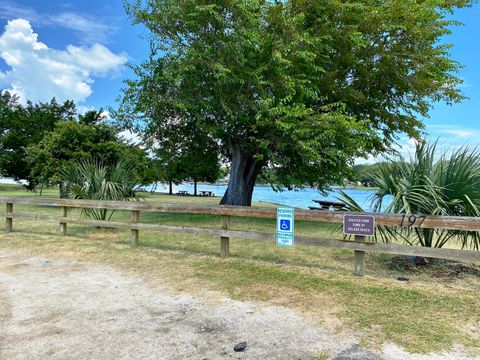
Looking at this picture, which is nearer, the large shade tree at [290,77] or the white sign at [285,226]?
the white sign at [285,226]

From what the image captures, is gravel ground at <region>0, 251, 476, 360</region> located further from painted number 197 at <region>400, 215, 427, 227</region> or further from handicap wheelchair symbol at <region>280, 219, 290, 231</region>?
painted number 197 at <region>400, 215, 427, 227</region>

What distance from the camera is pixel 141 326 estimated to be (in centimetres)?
372

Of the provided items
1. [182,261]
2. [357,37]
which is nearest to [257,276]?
[182,261]

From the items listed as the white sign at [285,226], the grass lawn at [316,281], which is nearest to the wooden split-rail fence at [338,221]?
the white sign at [285,226]

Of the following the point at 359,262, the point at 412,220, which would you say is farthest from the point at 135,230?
the point at 412,220

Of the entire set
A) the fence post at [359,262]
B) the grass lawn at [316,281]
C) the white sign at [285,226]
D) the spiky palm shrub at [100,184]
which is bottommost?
the grass lawn at [316,281]

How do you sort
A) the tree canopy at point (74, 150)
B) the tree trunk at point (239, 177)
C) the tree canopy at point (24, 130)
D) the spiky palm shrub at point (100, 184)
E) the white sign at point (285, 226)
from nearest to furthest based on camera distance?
the white sign at point (285, 226), the spiky palm shrub at point (100, 184), the tree trunk at point (239, 177), the tree canopy at point (74, 150), the tree canopy at point (24, 130)

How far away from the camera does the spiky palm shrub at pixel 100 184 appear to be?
392 inches

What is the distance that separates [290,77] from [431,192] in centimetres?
681

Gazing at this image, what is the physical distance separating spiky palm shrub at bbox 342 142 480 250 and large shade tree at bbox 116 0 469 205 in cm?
503

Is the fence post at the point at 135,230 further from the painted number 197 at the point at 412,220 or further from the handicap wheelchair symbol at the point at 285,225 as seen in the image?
the painted number 197 at the point at 412,220

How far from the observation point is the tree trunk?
15461mm

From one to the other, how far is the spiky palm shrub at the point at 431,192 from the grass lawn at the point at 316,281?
0.67 meters

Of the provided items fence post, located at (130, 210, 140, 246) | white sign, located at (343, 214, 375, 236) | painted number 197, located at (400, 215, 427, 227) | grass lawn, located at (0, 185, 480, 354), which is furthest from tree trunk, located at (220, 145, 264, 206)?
painted number 197, located at (400, 215, 427, 227)
